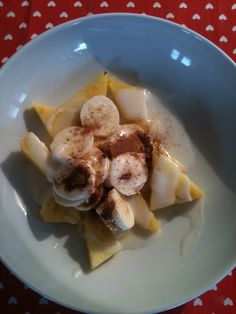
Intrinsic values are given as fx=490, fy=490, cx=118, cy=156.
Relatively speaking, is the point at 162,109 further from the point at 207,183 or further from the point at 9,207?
the point at 9,207

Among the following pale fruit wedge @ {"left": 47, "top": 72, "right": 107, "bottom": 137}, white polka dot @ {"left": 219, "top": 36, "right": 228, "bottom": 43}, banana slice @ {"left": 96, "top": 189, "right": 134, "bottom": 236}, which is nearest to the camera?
banana slice @ {"left": 96, "top": 189, "right": 134, "bottom": 236}

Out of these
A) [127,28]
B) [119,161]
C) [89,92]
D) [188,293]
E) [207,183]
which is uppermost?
[127,28]

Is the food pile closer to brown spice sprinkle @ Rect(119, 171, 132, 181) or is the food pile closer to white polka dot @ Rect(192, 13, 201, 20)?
brown spice sprinkle @ Rect(119, 171, 132, 181)

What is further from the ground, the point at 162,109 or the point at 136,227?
the point at 162,109

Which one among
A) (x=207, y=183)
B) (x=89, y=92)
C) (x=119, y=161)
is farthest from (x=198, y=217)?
(x=89, y=92)

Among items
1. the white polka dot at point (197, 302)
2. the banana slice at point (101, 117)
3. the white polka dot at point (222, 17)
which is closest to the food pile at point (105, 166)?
the banana slice at point (101, 117)

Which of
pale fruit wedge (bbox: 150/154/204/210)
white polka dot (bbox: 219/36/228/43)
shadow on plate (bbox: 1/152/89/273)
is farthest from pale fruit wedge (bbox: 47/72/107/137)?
white polka dot (bbox: 219/36/228/43)
